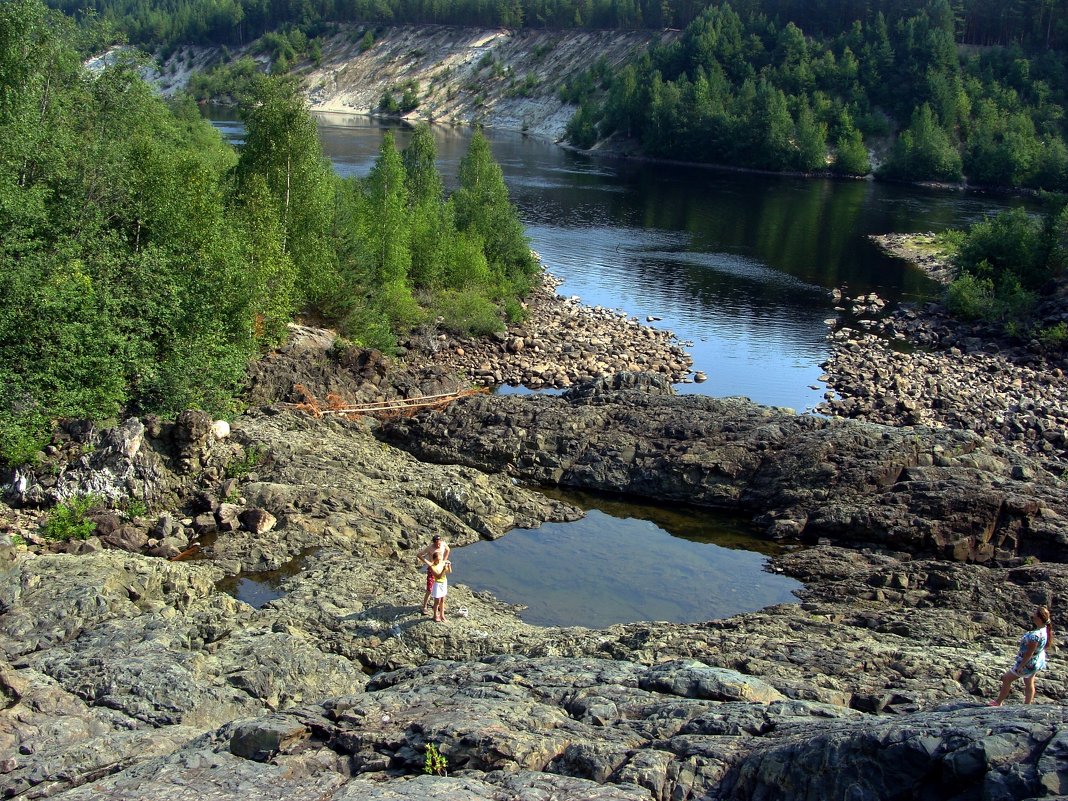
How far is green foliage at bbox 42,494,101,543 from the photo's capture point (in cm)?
2548

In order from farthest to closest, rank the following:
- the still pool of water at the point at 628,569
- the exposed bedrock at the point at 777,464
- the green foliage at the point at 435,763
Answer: the exposed bedrock at the point at 777,464 < the still pool of water at the point at 628,569 < the green foliage at the point at 435,763

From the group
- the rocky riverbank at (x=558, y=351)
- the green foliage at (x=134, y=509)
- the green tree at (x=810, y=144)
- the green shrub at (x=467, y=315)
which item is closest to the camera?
the green foliage at (x=134, y=509)

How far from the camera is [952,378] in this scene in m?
48.6

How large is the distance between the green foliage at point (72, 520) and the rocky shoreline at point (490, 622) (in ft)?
1.30

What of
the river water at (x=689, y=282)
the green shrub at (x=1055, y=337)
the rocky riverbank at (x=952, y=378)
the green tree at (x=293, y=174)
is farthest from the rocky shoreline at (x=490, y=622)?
the green shrub at (x=1055, y=337)

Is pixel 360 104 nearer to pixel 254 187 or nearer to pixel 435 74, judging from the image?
pixel 435 74

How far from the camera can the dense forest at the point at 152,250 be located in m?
29.6

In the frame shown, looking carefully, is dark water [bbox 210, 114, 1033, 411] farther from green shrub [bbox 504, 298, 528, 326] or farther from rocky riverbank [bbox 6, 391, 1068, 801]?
rocky riverbank [bbox 6, 391, 1068, 801]

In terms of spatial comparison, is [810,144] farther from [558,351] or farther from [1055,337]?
[558,351]

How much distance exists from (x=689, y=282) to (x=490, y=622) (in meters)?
49.7

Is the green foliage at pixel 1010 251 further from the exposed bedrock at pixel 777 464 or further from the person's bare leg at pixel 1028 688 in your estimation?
the person's bare leg at pixel 1028 688

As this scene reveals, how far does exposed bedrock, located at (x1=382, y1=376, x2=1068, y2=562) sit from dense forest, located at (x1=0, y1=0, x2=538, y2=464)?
8.31 meters

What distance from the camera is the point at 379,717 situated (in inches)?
646

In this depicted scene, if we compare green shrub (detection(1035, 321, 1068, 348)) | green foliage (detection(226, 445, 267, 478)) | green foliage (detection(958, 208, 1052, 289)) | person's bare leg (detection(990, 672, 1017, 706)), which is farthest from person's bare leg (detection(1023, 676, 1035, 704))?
green foliage (detection(958, 208, 1052, 289))
